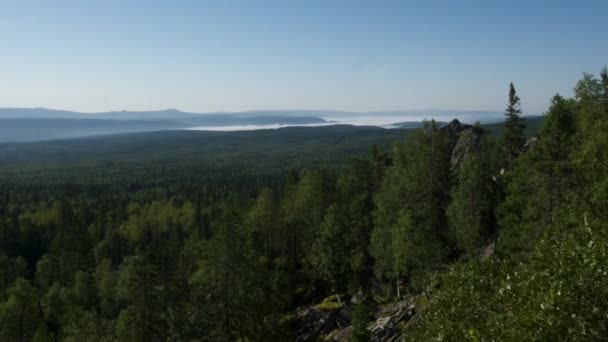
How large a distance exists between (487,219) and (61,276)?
64.9m

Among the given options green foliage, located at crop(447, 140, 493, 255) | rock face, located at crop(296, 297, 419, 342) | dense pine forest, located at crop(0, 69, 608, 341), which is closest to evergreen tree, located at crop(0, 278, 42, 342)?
dense pine forest, located at crop(0, 69, 608, 341)

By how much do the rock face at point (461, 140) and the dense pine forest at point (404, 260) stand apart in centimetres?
26

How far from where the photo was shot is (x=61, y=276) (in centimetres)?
7556

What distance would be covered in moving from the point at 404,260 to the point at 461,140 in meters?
23.0

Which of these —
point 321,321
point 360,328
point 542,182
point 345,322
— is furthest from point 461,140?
point 360,328

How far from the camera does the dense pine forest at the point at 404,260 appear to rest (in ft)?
48.0

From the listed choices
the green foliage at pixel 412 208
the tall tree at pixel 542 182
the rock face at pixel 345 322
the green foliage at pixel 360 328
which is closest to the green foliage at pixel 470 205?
the green foliage at pixel 412 208

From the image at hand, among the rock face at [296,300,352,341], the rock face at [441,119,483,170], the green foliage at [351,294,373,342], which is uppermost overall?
the rock face at [441,119,483,170]

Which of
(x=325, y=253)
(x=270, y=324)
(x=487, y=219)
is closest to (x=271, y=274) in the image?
(x=325, y=253)

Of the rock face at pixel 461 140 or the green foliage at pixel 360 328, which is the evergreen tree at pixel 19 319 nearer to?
the green foliage at pixel 360 328

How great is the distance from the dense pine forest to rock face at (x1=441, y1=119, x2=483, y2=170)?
0.26 metres

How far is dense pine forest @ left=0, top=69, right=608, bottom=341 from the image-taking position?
14.6 metres

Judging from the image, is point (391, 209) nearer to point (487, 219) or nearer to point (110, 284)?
point (487, 219)

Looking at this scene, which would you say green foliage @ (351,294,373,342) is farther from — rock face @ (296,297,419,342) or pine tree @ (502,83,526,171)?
pine tree @ (502,83,526,171)
